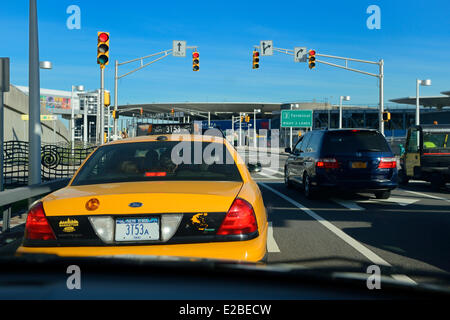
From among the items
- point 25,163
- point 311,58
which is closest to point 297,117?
point 311,58

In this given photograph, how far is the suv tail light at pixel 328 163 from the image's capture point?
10.7m

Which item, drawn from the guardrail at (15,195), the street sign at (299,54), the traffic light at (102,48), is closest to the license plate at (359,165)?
the guardrail at (15,195)

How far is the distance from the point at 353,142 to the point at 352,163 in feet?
1.87

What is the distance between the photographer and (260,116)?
136875 mm

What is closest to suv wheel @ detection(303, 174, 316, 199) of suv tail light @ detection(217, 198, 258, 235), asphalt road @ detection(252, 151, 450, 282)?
asphalt road @ detection(252, 151, 450, 282)

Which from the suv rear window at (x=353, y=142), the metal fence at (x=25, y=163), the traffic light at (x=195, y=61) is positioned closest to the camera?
the suv rear window at (x=353, y=142)

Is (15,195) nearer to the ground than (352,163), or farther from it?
nearer to the ground

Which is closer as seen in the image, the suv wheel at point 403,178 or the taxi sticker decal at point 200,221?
the taxi sticker decal at point 200,221

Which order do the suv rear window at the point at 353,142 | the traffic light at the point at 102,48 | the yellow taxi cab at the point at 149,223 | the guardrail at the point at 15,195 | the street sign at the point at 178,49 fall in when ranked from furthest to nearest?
the street sign at the point at 178,49
the traffic light at the point at 102,48
the suv rear window at the point at 353,142
the guardrail at the point at 15,195
the yellow taxi cab at the point at 149,223

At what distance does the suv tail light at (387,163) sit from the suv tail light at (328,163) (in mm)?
1003

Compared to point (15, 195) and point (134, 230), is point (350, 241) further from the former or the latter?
point (15, 195)

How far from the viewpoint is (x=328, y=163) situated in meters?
10.8

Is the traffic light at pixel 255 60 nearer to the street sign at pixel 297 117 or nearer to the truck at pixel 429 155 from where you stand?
the truck at pixel 429 155
